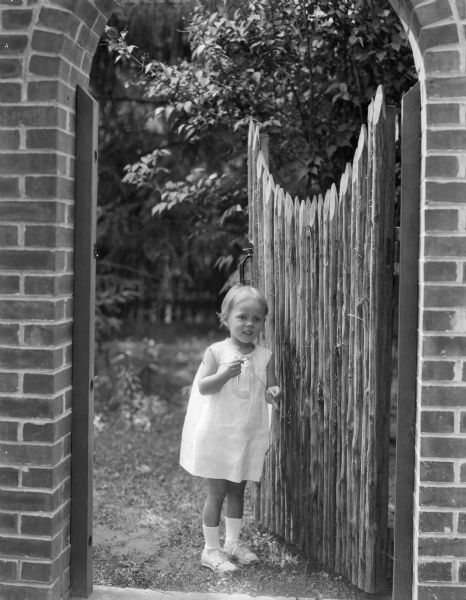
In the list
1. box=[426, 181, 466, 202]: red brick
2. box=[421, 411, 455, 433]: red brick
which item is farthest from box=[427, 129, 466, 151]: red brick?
box=[421, 411, 455, 433]: red brick

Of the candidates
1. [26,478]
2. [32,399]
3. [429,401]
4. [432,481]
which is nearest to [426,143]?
[429,401]

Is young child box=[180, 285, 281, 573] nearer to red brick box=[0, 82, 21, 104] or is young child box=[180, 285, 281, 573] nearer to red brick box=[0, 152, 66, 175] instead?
red brick box=[0, 152, 66, 175]

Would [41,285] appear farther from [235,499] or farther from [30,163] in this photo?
[235,499]

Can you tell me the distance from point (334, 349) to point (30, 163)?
1663 millimetres

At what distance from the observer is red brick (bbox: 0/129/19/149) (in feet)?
10.2

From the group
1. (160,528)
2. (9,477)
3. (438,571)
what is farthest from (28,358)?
(160,528)

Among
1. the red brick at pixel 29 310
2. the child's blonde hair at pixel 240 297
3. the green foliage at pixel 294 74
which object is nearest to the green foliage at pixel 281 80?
the green foliage at pixel 294 74

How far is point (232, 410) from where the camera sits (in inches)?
154

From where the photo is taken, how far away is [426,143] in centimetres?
294

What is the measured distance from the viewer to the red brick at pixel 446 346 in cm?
293

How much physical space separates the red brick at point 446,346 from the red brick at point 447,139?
71 cm

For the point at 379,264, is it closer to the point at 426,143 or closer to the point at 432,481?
the point at 426,143

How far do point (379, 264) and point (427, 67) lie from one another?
917 mm

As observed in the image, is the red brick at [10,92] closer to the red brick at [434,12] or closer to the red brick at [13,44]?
the red brick at [13,44]
